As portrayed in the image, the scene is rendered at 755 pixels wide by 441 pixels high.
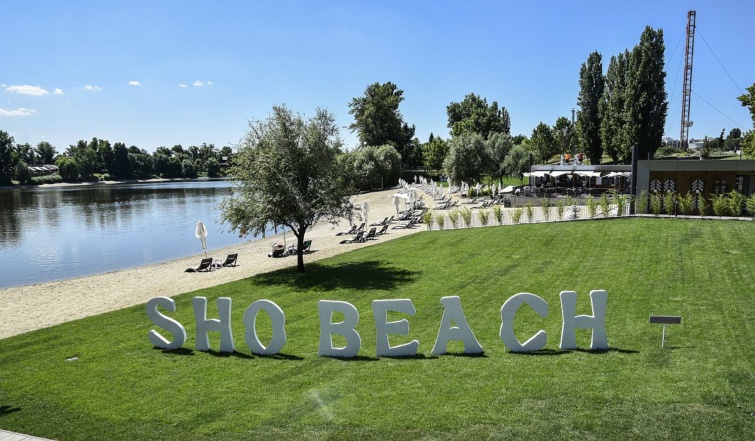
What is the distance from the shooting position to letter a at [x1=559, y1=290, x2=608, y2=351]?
9.16 metres

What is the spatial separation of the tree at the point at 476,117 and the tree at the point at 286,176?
45.9 metres

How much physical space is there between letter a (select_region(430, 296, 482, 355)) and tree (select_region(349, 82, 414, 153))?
3276 inches

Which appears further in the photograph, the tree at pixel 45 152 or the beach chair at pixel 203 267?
the tree at pixel 45 152

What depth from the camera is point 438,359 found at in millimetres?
9164

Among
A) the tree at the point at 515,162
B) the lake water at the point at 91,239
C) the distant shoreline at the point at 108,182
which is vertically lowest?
the lake water at the point at 91,239

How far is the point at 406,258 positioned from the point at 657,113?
4295 cm

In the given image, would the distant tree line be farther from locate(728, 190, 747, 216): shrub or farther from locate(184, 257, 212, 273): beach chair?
locate(728, 190, 747, 216): shrub

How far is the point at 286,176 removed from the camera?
1888 centimetres

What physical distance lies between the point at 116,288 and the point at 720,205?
27.3 metres

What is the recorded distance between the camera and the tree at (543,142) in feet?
277

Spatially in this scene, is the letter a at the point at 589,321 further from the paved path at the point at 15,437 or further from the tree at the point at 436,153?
the tree at the point at 436,153

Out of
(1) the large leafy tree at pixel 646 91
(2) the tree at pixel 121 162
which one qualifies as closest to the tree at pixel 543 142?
(1) the large leafy tree at pixel 646 91

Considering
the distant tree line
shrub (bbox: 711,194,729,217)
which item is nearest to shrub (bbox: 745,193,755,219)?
shrub (bbox: 711,194,729,217)

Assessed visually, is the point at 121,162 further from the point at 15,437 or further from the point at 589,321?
the point at 589,321
